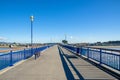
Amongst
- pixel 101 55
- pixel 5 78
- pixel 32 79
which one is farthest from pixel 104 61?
pixel 5 78

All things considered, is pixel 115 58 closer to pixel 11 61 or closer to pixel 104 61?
pixel 104 61

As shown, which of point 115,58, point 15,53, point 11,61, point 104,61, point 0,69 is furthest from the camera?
point 15,53

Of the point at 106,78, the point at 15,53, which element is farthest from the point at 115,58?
the point at 15,53

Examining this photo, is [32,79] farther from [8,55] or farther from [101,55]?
[101,55]

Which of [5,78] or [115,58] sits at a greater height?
[115,58]

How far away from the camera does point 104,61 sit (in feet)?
45.1

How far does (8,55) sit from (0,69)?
1880mm

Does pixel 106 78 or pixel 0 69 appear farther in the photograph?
pixel 0 69

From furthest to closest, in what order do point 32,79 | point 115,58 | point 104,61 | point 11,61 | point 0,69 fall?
point 11,61 < point 104,61 < point 0,69 < point 115,58 < point 32,79

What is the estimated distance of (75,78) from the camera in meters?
9.42

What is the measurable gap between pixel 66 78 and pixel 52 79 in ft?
2.28

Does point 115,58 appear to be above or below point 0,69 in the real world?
above

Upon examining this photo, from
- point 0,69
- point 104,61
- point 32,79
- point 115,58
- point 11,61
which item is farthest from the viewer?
point 11,61

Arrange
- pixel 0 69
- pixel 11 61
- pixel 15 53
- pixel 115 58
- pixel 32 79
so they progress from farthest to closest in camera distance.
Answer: pixel 15 53 < pixel 11 61 < pixel 0 69 < pixel 115 58 < pixel 32 79
